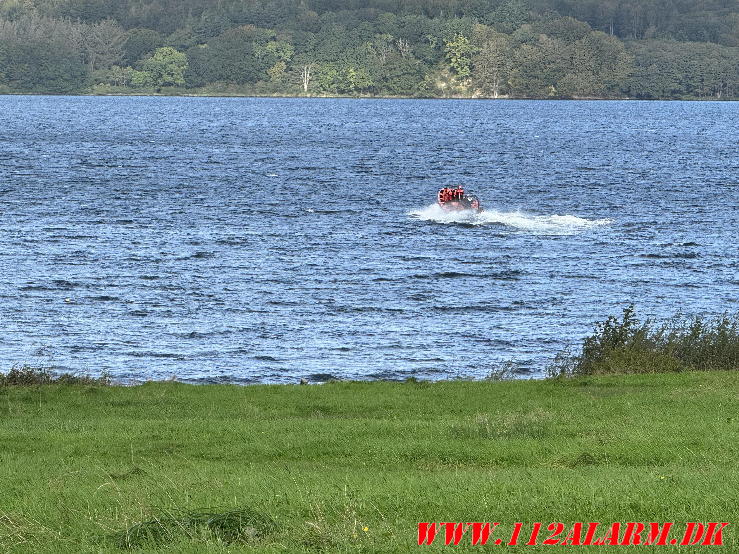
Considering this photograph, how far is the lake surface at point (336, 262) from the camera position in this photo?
35375 mm

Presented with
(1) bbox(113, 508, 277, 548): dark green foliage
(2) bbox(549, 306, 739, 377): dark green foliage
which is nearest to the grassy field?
(1) bbox(113, 508, 277, 548): dark green foliage

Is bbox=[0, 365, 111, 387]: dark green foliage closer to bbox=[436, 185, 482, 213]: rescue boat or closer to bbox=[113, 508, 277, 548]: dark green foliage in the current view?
bbox=[113, 508, 277, 548]: dark green foliage

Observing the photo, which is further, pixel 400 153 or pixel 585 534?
pixel 400 153

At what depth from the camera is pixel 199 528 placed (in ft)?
35.7

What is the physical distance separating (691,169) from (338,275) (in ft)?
238

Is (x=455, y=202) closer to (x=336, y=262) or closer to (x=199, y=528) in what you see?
(x=336, y=262)

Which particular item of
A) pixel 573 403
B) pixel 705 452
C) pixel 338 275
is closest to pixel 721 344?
pixel 573 403

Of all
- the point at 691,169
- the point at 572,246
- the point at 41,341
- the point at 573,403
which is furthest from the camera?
the point at 691,169

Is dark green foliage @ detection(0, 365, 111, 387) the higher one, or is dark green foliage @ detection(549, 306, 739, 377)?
dark green foliage @ detection(549, 306, 739, 377)

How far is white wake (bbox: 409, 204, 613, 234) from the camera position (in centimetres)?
6753

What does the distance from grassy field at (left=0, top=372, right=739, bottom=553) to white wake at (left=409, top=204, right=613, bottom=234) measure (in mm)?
44256

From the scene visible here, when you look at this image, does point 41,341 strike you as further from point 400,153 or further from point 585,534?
point 400,153

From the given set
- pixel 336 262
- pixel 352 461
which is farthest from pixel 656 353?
pixel 336 262

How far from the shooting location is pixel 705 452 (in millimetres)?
15359
